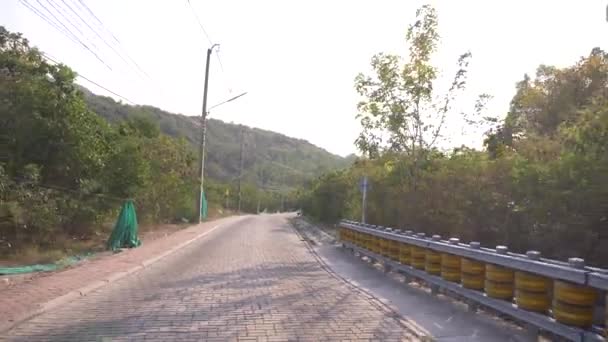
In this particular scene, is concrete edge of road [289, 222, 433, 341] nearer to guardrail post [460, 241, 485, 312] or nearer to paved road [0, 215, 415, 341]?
paved road [0, 215, 415, 341]

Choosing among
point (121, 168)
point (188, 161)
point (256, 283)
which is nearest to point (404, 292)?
point (256, 283)

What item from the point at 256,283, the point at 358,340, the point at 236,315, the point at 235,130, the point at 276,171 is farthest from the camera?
the point at 235,130

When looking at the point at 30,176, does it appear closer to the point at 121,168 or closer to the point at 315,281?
the point at 121,168

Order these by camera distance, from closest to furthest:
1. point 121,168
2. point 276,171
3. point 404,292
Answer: point 404,292 → point 121,168 → point 276,171

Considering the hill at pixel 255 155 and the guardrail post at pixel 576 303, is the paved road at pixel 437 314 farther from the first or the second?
the hill at pixel 255 155

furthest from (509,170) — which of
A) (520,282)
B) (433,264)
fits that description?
(520,282)

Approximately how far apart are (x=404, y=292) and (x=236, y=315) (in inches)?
160

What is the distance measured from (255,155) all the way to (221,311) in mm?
158909

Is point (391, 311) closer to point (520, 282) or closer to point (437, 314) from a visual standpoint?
point (437, 314)

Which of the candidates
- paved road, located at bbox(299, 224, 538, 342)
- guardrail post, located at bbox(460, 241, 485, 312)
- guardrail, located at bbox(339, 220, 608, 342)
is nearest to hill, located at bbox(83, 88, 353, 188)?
paved road, located at bbox(299, 224, 538, 342)

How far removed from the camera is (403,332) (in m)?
7.82

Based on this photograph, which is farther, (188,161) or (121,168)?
(188,161)

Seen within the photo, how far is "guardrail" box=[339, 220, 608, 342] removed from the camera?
6.15 meters

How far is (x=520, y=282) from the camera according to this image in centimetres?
735
